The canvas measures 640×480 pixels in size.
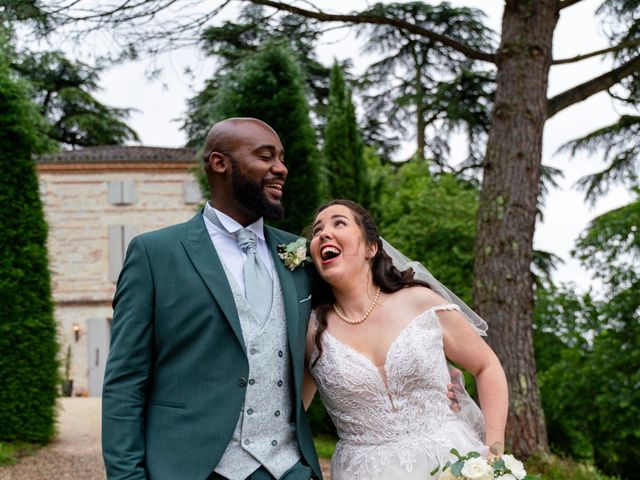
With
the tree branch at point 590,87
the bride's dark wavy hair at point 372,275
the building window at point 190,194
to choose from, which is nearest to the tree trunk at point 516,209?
the tree branch at point 590,87

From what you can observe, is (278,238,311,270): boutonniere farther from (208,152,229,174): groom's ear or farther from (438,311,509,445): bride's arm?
(438,311,509,445): bride's arm

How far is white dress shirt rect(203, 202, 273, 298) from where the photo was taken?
Answer: 2.70 meters

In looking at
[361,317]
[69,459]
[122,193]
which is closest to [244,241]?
[361,317]

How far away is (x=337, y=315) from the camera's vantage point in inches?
123

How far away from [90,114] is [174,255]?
23.8 metres

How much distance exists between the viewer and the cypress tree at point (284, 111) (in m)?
9.16

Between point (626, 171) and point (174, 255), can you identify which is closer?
point (174, 255)

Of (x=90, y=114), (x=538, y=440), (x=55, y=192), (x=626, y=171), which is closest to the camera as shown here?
(x=538, y=440)

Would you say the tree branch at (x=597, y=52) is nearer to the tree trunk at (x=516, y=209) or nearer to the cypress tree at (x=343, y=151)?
the tree trunk at (x=516, y=209)

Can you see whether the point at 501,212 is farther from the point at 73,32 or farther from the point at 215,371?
the point at 215,371

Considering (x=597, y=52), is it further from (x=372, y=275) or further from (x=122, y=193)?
(x=122, y=193)

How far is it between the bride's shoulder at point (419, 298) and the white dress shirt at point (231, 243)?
24.2 inches

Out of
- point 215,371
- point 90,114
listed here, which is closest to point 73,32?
point 215,371

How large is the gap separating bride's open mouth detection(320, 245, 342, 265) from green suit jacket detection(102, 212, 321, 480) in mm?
450
